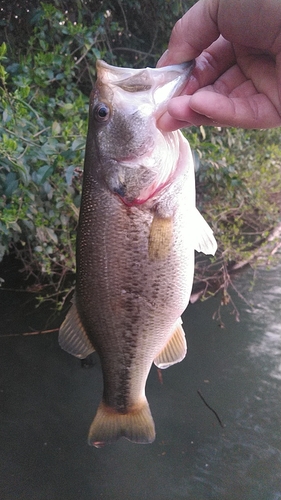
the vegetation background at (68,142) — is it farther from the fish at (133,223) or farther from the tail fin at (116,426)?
the tail fin at (116,426)

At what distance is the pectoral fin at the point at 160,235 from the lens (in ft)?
4.14

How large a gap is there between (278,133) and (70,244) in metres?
2.65

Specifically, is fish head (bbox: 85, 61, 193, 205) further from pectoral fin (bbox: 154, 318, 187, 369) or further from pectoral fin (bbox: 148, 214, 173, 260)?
pectoral fin (bbox: 154, 318, 187, 369)

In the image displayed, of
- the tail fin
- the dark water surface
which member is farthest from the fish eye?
the dark water surface

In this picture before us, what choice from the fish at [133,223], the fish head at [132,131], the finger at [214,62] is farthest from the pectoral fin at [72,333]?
the finger at [214,62]

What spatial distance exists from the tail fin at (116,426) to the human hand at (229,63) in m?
1.08

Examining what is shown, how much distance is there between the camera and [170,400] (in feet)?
9.06

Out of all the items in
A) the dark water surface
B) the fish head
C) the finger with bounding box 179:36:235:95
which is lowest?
the dark water surface

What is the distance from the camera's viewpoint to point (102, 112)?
125 cm

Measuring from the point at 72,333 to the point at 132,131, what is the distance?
726 millimetres

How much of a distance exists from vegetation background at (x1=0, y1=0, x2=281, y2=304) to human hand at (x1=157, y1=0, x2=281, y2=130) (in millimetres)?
824

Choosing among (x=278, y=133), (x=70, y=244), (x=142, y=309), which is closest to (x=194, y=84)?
(x=142, y=309)

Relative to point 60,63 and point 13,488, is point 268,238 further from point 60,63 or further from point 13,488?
point 13,488

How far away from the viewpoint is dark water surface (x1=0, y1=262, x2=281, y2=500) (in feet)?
7.48
